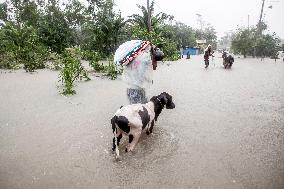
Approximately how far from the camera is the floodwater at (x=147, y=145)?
13.1 feet

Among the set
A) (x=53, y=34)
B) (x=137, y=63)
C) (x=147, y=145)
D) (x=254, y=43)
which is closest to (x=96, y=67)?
(x=137, y=63)

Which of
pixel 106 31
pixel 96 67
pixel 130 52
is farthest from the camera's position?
pixel 106 31

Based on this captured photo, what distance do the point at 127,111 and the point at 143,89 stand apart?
3.38 ft

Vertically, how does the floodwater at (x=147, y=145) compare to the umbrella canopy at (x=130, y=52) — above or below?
below

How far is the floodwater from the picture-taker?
13.1 feet

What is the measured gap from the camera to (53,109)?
24.6 feet

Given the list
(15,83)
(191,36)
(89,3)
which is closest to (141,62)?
(15,83)

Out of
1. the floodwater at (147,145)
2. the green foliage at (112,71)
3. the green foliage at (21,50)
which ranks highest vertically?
the green foliage at (21,50)

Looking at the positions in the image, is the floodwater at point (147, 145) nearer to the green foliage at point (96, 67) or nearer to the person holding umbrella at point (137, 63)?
the person holding umbrella at point (137, 63)

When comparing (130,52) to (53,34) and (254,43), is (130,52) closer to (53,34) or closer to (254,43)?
(53,34)

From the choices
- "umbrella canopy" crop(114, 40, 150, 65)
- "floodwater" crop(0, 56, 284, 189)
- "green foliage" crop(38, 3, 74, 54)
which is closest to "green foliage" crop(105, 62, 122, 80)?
"floodwater" crop(0, 56, 284, 189)

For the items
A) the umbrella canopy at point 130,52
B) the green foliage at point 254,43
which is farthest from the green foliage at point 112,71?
the green foliage at point 254,43

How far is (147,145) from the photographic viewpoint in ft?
16.8

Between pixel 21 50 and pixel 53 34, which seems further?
pixel 53 34
